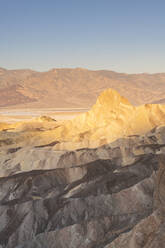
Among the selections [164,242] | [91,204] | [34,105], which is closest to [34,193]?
[91,204]

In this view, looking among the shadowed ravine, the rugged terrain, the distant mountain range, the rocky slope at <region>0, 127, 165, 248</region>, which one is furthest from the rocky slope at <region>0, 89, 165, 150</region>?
the distant mountain range

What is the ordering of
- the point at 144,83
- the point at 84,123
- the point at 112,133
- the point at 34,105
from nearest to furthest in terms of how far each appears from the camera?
the point at 112,133, the point at 84,123, the point at 34,105, the point at 144,83

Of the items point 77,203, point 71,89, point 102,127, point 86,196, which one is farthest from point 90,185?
point 71,89

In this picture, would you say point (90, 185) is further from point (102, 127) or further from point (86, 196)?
point (102, 127)

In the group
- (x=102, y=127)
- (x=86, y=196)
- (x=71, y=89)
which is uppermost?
(x=71, y=89)

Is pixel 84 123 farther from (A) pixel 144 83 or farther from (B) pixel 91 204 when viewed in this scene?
(A) pixel 144 83

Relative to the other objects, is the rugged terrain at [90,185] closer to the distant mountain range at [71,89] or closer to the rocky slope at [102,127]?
the rocky slope at [102,127]

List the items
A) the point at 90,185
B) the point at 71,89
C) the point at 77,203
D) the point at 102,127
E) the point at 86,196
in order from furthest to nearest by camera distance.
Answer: the point at 71,89 < the point at 102,127 < the point at 90,185 < the point at 86,196 < the point at 77,203
